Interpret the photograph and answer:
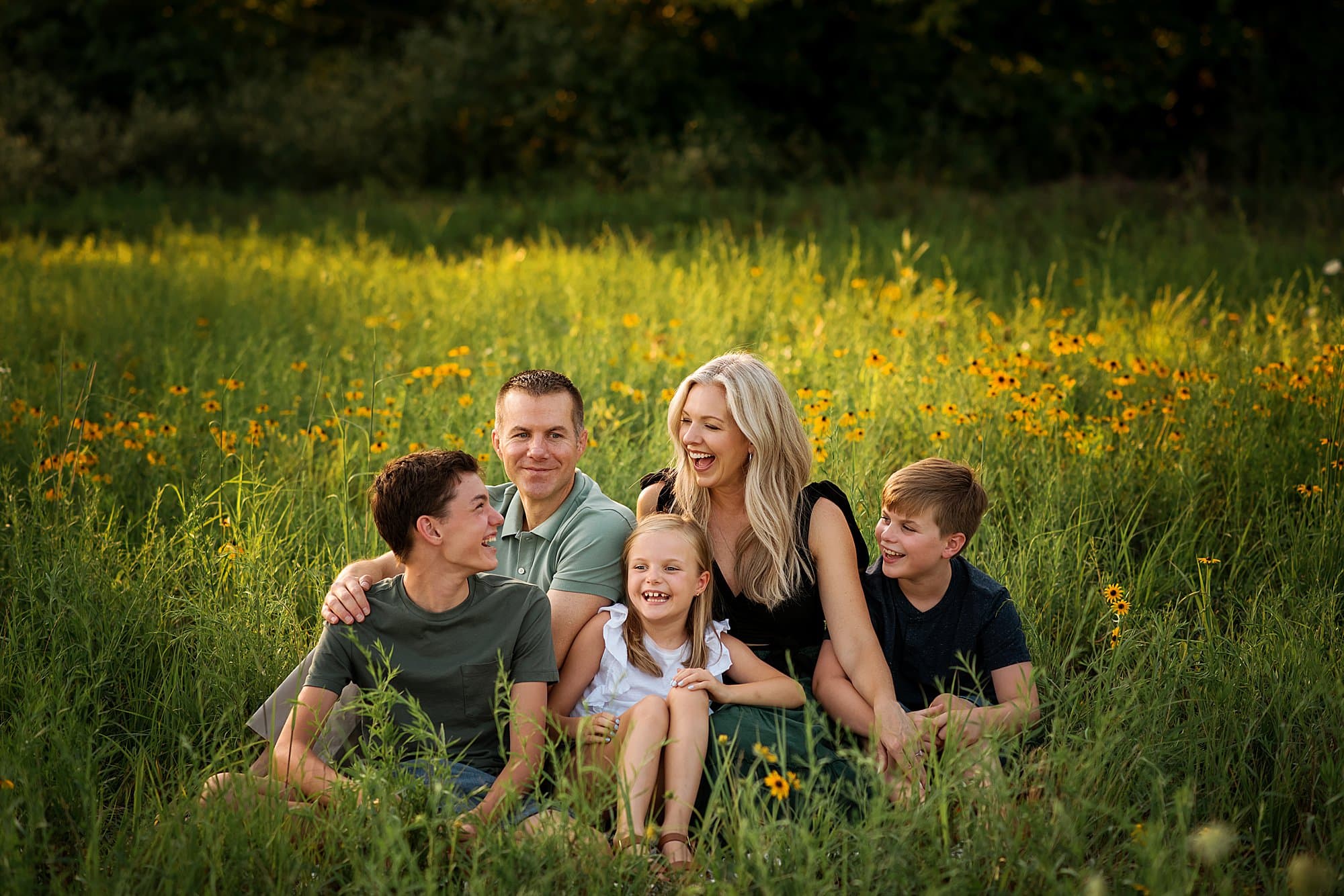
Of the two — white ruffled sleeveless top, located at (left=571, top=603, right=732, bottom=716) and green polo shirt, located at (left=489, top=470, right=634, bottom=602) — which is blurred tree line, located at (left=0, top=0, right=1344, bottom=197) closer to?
green polo shirt, located at (left=489, top=470, right=634, bottom=602)

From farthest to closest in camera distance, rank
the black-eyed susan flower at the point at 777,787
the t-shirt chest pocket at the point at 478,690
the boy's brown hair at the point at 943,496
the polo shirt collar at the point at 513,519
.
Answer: the polo shirt collar at the point at 513,519 → the boy's brown hair at the point at 943,496 → the t-shirt chest pocket at the point at 478,690 → the black-eyed susan flower at the point at 777,787

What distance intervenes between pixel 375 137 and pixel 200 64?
4.53 meters

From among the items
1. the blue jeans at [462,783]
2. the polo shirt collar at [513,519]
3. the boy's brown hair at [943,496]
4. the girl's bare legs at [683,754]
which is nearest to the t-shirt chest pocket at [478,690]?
the blue jeans at [462,783]

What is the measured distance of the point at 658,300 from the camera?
25.1 ft

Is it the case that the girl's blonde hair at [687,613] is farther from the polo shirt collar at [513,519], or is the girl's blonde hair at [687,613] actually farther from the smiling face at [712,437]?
the polo shirt collar at [513,519]

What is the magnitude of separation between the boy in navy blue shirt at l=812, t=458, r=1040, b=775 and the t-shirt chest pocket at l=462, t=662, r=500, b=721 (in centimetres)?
98

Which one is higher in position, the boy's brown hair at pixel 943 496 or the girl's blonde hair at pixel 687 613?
the boy's brown hair at pixel 943 496

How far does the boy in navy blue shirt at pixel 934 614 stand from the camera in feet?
10.9

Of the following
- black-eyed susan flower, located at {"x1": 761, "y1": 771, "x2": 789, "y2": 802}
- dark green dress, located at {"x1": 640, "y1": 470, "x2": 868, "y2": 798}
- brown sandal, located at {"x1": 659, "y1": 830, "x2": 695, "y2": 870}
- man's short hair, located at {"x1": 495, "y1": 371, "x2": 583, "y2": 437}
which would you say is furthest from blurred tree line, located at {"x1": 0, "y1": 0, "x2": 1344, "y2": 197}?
black-eyed susan flower, located at {"x1": 761, "y1": 771, "x2": 789, "y2": 802}

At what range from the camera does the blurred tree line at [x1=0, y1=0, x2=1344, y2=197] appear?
15961 millimetres

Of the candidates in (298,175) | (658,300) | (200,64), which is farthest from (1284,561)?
(200,64)

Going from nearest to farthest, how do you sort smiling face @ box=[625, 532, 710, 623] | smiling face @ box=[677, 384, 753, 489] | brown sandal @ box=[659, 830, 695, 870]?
brown sandal @ box=[659, 830, 695, 870] < smiling face @ box=[625, 532, 710, 623] < smiling face @ box=[677, 384, 753, 489]

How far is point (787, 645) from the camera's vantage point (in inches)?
139

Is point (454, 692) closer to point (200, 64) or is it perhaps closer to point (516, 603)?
point (516, 603)
